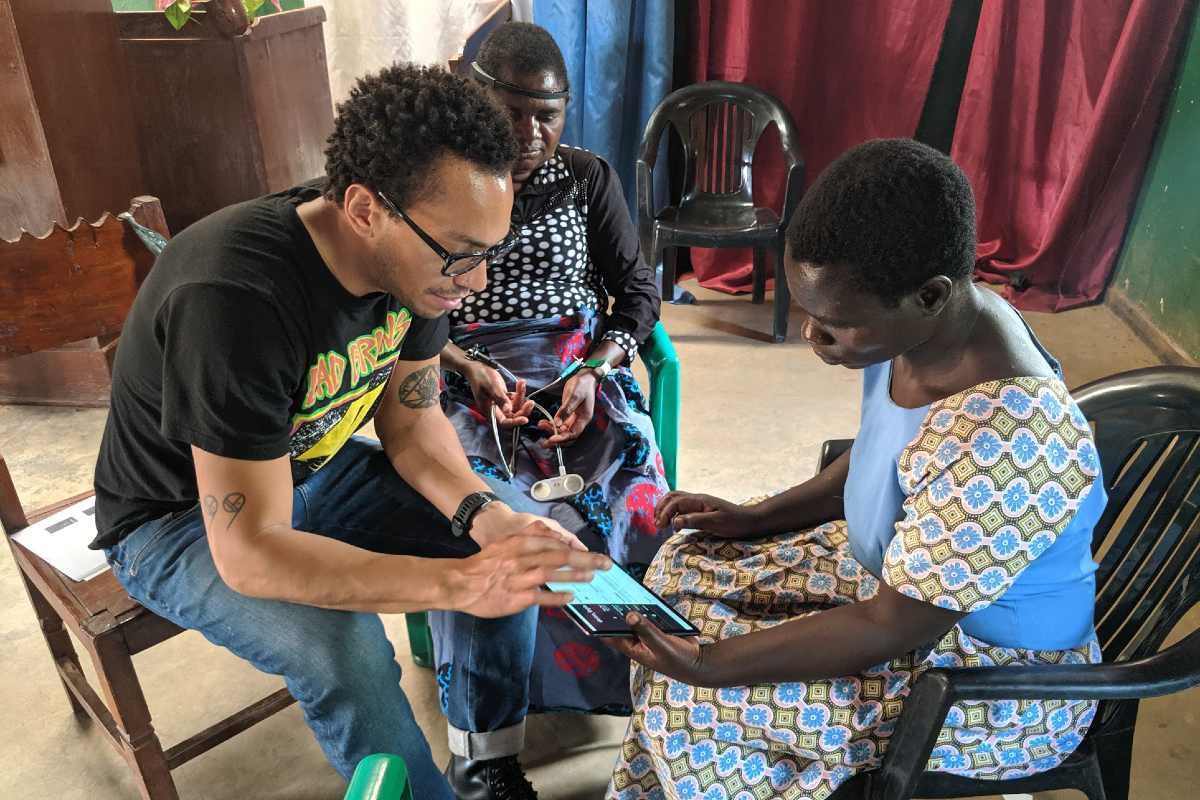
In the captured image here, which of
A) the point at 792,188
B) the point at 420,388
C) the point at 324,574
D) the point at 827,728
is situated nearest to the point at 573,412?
the point at 420,388

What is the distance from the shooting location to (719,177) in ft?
13.3

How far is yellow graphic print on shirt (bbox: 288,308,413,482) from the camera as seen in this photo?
142 centimetres

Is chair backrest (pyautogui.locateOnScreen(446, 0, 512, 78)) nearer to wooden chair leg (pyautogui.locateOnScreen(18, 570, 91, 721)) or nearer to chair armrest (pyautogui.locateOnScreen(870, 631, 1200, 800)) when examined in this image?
wooden chair leg (pyautogui.locateOnScreen(18, 570, 91, 721))

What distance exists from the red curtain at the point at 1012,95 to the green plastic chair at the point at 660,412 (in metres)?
2.23

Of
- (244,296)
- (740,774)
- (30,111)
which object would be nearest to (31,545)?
(244,296)

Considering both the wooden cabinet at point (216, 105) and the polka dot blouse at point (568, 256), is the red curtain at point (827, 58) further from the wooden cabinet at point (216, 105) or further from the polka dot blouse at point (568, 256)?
the polka dot blouse at point (568, 256)

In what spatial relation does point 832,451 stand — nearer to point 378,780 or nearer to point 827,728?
point 827,728

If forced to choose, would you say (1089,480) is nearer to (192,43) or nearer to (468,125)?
(468,125)

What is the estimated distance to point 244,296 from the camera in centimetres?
128

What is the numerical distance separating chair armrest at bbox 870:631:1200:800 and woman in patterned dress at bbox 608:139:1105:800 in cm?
7

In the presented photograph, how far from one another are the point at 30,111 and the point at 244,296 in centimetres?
230

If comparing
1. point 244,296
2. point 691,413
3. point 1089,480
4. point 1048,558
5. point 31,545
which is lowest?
point 691,413

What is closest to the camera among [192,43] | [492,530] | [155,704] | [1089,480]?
[1089,480]

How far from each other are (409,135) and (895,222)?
640mm
